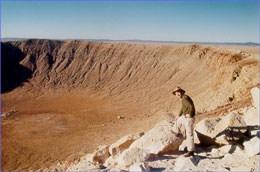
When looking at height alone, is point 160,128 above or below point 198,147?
above

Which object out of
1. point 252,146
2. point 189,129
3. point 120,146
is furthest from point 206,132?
point 120,146

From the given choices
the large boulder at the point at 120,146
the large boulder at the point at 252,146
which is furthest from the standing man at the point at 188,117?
the large boulder at the point at 120,146

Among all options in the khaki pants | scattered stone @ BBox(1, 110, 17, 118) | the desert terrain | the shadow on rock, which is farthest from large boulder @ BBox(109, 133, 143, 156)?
the shadow on rock

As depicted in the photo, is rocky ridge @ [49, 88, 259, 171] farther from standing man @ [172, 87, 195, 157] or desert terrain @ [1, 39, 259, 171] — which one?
desert terrain @ [1, 39, 259, 171]

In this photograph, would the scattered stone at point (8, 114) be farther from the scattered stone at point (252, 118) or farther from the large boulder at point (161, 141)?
the scattered stone at point (252, 118)

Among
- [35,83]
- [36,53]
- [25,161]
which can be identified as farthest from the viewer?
[36,53]

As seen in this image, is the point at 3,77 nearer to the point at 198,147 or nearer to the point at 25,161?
the point at 25,161

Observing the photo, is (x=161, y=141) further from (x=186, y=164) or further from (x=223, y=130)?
(x=223, y=130)

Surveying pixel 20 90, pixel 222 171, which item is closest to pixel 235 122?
pixel 222 171
